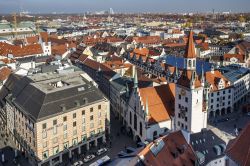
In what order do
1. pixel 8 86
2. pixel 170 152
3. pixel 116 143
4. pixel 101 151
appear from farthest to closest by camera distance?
pixel 8 86 → pixel 116 143 → pixel 101 151 → pixel 170 152

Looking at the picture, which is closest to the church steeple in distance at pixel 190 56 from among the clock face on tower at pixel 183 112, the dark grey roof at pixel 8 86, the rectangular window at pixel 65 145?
the clock face on tower at pixel 183 112

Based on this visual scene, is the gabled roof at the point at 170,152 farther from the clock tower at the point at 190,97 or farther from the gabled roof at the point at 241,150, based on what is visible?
the clock tower at the point at 190,97

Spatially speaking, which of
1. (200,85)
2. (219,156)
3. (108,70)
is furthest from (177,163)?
(108,70)

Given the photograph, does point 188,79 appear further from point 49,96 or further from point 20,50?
point 20,50

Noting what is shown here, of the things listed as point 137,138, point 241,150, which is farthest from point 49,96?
point 241,150

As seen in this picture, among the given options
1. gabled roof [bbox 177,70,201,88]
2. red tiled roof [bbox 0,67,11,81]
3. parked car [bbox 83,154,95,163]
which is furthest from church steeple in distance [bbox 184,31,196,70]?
red tiled roof [bbox 0,67,11,81]
